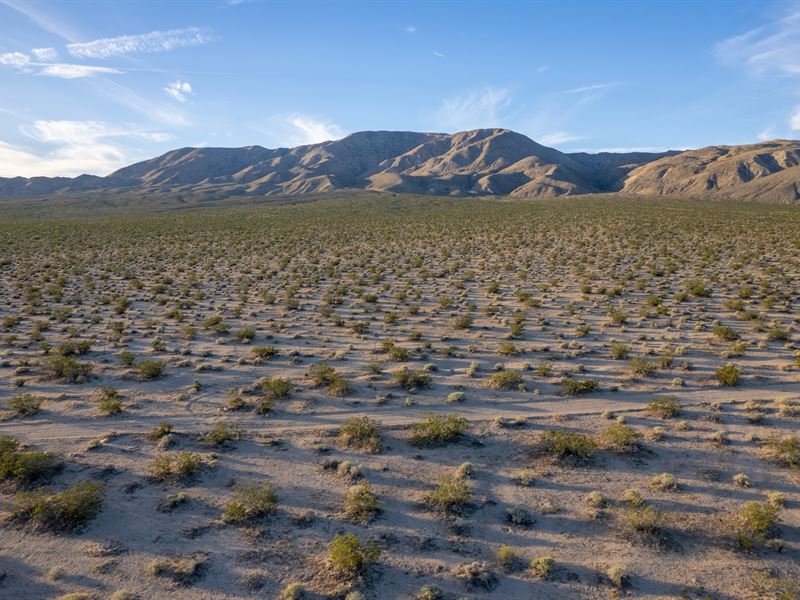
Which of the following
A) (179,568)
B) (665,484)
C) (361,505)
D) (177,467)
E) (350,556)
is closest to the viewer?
(350,556)

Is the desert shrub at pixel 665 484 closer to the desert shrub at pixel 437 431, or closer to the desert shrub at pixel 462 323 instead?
the desert shrub at pixel 437 431

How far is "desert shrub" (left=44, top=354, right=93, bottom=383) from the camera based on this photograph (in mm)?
13586

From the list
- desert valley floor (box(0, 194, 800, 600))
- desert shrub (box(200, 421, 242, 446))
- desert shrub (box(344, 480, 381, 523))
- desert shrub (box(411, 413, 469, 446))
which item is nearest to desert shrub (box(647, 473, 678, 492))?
desert valley floor (box(0, 194, 800, 600))

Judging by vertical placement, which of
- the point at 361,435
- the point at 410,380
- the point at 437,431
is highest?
the point at 410,380

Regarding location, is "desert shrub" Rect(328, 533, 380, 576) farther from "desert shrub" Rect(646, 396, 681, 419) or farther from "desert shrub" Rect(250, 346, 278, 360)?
"desert shrub" Rect(250, 346, 278, 360)

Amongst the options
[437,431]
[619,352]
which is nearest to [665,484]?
[437,431]

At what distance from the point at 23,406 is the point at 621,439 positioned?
13549 mm

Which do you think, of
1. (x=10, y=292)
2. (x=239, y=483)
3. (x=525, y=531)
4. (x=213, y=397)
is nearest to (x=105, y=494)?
(x=239, y=483)

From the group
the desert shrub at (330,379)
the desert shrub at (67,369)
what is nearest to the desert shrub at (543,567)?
the desert shrub at (330,379)

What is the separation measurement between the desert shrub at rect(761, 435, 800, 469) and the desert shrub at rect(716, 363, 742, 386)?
2772 mm

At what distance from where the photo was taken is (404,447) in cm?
1000

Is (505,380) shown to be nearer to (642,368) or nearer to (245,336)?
(642,368)

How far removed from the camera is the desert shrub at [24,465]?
8.74 m

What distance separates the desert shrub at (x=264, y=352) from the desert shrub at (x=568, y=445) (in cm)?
918
